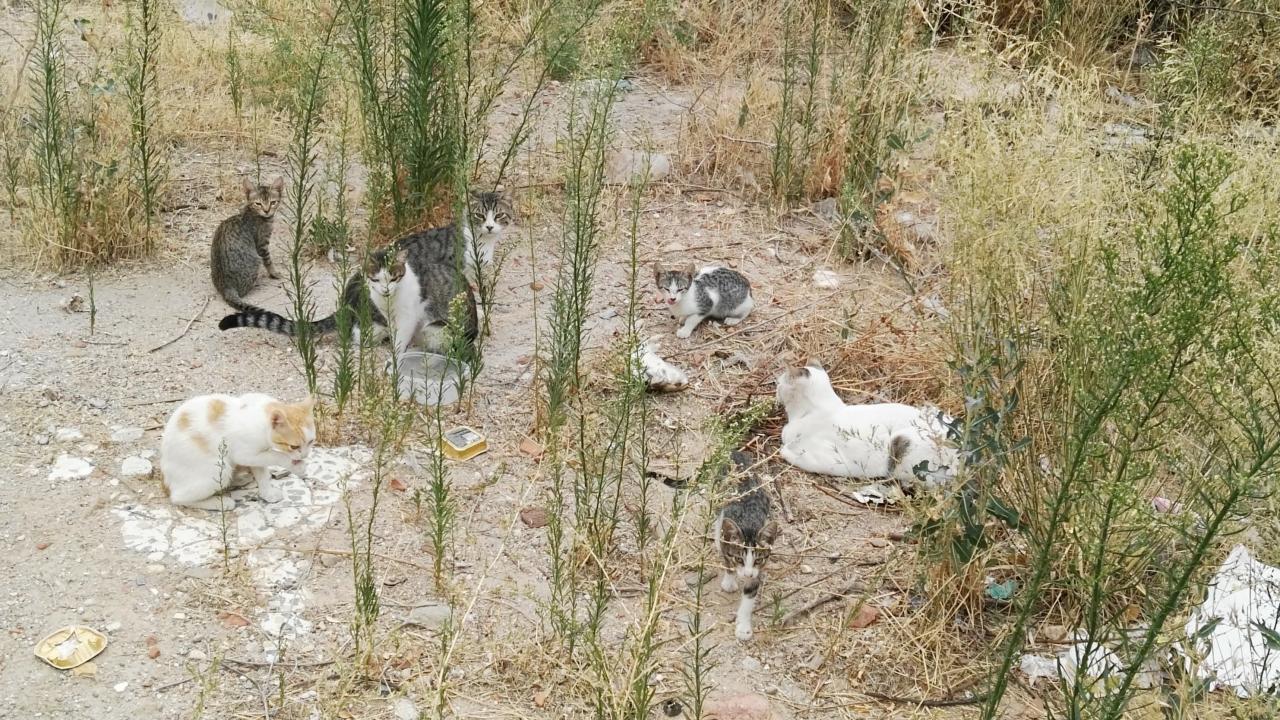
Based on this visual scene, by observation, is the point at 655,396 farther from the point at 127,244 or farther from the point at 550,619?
the point at 127,244

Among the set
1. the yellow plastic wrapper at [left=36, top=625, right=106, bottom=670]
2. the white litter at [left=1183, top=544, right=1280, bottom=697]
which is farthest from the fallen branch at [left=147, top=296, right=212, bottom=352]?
the white litter at [left=1183, top=544, right=1280, bottom=697]

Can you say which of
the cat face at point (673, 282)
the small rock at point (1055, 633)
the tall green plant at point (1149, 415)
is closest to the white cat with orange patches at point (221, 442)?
the cat face at point (673, 282)

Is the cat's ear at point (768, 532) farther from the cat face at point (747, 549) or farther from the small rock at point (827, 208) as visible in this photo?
the small rock at point (827, 208)

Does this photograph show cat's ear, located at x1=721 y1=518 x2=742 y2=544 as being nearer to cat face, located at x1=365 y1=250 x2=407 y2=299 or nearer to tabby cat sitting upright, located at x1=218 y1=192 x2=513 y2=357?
tabby cat sitting upright, located at x1=218 y1=192 x2=513 y2=357

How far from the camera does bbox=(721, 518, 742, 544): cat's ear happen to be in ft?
12.3

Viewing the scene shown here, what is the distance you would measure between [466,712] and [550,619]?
392 mm

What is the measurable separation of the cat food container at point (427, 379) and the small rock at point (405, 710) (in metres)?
1.36

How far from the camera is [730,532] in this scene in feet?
12.5

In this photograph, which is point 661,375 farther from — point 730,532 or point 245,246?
point 245,246

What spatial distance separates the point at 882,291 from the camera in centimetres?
569

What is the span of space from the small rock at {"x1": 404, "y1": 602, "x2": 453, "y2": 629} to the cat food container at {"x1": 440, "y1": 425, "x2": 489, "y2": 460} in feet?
2.69

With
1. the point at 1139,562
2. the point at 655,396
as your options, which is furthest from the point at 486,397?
the point at 1139,562

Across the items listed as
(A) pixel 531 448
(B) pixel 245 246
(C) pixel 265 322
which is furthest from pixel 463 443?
(B) pixel 245 246

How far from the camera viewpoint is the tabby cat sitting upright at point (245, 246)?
5.36m
